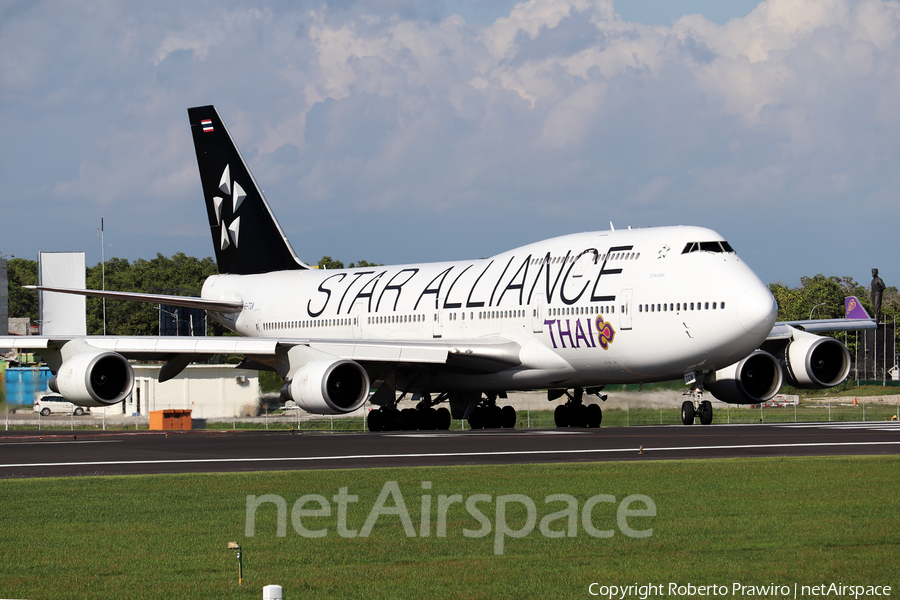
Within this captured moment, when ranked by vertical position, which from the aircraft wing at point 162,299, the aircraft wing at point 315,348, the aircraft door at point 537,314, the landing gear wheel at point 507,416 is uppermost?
the aircraft wing at point 162,299

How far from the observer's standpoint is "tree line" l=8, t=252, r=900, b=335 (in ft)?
403

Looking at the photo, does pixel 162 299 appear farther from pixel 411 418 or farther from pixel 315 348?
pixel 411 418

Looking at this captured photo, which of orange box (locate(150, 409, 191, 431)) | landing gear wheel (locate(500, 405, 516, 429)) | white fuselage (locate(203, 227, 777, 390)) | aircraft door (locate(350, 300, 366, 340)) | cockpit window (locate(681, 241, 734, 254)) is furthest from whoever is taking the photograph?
orange box (locate(150, 409, 191, 431))

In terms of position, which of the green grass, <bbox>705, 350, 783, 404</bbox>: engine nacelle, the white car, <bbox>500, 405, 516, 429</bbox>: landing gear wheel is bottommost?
the white car

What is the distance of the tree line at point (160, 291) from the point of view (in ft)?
403

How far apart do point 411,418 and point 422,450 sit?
13.2 metres

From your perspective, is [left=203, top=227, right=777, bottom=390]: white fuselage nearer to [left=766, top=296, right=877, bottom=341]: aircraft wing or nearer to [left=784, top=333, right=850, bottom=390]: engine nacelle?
[left=784, top=333, right=850, bottom=390]: engine nacelle

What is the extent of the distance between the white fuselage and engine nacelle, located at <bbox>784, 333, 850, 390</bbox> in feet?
13.7

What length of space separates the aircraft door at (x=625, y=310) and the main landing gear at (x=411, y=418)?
752cm

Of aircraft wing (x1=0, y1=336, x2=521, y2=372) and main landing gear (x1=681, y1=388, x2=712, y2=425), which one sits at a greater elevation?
aircraft wing (x1=0, y1=336, x2=521, y2=372)

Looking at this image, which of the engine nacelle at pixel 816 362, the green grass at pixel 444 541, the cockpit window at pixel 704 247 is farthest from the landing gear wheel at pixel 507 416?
the green grass at pixel 444 541

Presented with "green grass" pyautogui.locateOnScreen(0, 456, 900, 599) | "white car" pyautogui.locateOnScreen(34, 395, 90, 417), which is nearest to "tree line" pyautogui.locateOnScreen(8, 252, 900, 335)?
"white car" pyautogui.locateOnScreen(34, 395, 90, 417)
